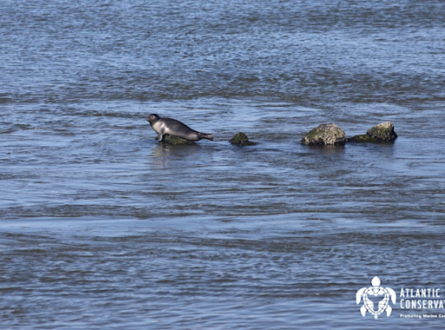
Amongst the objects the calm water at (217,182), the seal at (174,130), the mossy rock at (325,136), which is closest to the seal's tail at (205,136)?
the seal at (174,130)

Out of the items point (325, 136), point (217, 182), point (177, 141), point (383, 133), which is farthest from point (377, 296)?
point (177, 141)

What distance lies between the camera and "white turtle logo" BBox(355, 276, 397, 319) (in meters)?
7.15

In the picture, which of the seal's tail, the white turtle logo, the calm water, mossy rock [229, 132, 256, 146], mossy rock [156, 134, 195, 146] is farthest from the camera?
mossy rock [156, 134, 195, 146]

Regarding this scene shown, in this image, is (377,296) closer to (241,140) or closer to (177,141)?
(241,140)

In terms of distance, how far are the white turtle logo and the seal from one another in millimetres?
5881

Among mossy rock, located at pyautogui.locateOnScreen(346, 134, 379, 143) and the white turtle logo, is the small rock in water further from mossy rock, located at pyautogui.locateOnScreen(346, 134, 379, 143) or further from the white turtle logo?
the white turtle logo

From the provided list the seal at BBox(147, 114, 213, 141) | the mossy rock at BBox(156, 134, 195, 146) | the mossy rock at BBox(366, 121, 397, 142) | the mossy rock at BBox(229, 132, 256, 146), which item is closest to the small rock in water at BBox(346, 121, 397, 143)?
the mossy rock at BBox(366, 121, 397, 142)

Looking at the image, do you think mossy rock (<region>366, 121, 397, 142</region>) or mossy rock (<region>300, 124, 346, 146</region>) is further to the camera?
mossy rock (<region>366, 121, 397, 142</region>)

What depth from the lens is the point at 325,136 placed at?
13055 mm

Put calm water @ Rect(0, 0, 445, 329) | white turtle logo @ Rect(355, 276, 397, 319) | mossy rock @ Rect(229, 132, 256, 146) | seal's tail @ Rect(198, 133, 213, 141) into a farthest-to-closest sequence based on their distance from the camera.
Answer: seal's tail @ Rect(198, 133, 213, 141)
mossy rock @ Rect(229, 132, 256, 146)
calm water @ Rect(0, 0, 445, 329)
white turtle logo @ Rect(355, 276, 397, 319)

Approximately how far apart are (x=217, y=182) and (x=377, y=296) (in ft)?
12.9

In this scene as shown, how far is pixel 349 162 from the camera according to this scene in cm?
1206

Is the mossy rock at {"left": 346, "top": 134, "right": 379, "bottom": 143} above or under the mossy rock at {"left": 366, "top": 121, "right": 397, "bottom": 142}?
under

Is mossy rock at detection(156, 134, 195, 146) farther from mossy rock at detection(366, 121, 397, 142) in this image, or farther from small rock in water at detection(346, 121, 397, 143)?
mossy rock at detection(366, 121, 397, 142)
